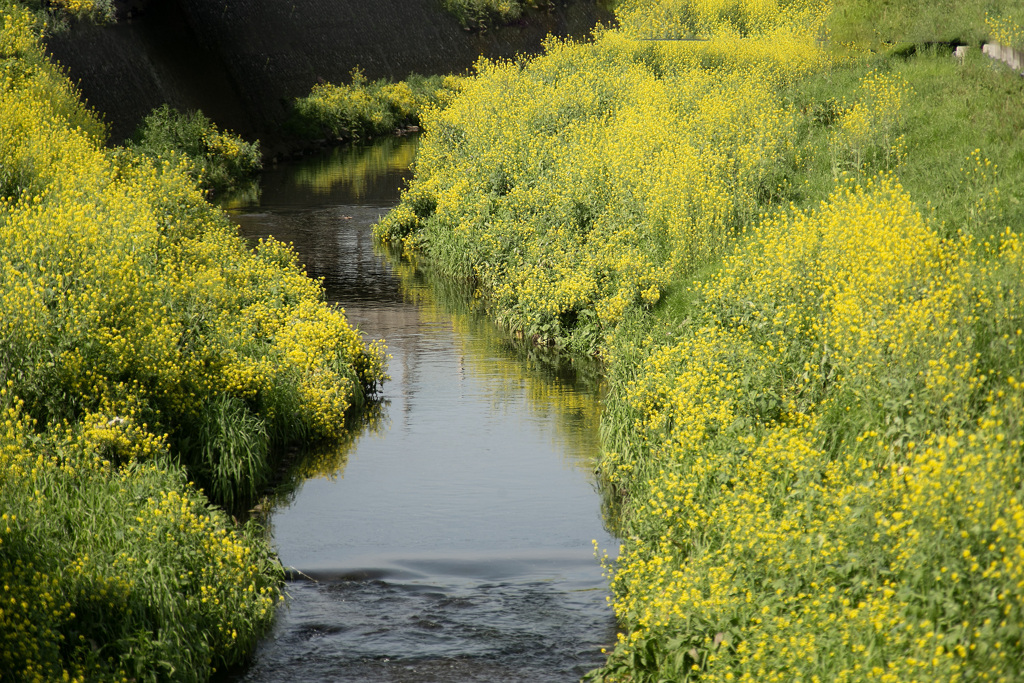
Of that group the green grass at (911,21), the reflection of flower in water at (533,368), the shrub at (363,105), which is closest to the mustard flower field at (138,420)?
the reflection of flower in water at (533,368)

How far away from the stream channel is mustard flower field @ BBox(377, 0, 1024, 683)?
0.52 meters

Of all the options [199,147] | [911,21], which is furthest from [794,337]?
[199,147]

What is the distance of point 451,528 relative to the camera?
10484 mm

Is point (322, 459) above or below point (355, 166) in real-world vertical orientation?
below

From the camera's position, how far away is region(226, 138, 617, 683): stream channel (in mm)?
8148

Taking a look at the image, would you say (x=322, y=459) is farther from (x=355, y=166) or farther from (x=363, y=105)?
(x=363, y=105)

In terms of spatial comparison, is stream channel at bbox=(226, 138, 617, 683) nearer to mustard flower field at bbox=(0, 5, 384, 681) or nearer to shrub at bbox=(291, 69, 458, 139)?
mustard flower field at bbox=(0, 5, 384, 681)

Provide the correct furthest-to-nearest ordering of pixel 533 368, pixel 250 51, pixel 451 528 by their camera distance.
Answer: pixel 250 51, pixel 533 368, pixel 451 528

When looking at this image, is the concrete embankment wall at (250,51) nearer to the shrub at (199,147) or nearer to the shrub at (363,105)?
the shrub at (363,105)

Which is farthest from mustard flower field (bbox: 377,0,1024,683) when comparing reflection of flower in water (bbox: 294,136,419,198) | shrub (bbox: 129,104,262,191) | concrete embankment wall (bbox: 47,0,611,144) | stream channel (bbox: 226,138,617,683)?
concrete embankment wall (bbox: 47,0,611,144)

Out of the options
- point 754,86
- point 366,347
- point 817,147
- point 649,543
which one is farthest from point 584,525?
point 754,86

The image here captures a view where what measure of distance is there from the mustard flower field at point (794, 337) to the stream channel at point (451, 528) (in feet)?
1.70

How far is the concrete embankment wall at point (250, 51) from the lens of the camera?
109 ft

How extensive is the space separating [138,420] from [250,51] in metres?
38.2
